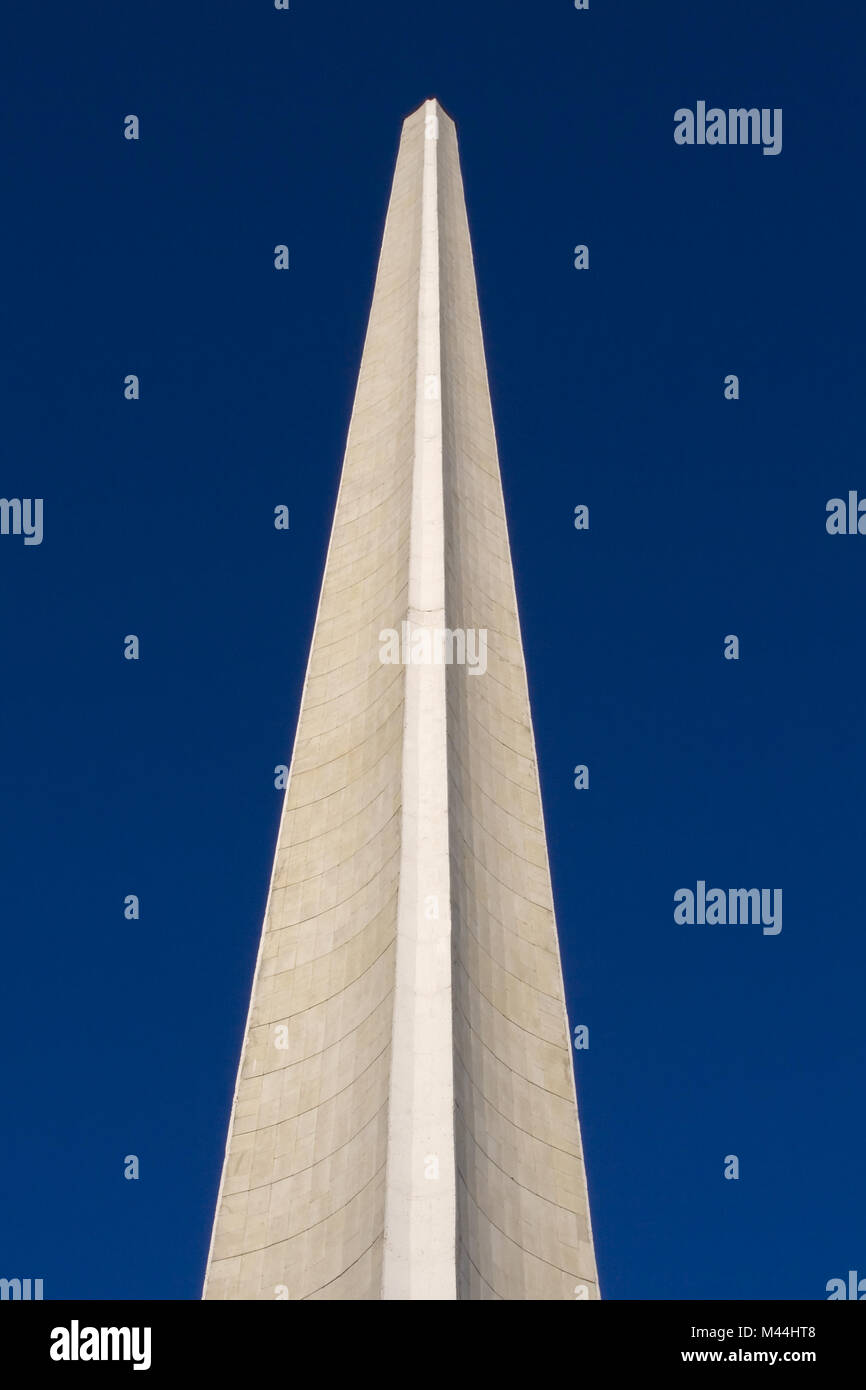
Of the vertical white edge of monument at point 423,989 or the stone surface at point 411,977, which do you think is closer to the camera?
the vertical white edge of monument at point 423,989

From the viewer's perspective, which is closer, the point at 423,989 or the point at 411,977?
the point at 423,989

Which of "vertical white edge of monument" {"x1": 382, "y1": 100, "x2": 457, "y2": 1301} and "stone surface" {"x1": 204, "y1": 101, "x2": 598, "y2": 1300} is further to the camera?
"stone surface" {"x1": 204, "y1": 101, "x2": 598, "y2": 1300}

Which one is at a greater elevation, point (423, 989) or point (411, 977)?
point (411, 977)
